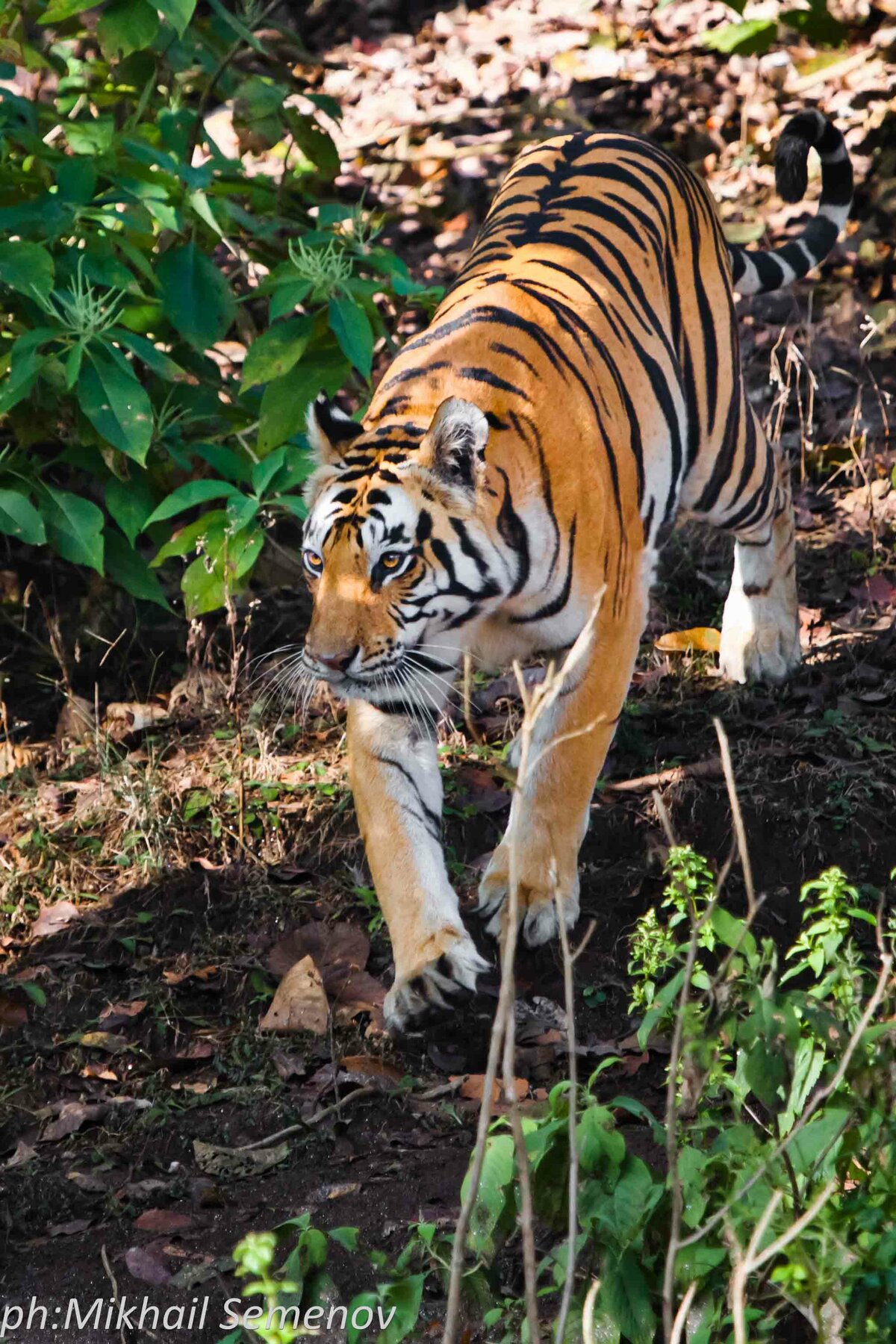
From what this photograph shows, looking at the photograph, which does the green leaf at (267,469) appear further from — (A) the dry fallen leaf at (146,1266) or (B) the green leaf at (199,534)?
(A) the dry fallen leaf at (146,1266)

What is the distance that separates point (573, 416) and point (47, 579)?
2100 millimetres

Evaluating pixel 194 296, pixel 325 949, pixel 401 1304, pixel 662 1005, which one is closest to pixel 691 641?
pixel 325 949

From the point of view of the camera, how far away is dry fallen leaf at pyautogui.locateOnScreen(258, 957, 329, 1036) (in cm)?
355

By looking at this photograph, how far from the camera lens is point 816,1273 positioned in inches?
71.4

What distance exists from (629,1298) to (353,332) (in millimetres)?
2500

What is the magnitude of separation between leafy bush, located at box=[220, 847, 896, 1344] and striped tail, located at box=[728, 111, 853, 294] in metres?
3.01

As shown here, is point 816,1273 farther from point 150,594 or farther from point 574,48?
point 574,48

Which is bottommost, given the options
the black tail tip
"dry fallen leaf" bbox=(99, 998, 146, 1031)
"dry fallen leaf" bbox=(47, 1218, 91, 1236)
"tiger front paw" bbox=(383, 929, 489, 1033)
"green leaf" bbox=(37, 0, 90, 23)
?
"dry fallen leaf" bbox=(99, 998, 146, 1031)

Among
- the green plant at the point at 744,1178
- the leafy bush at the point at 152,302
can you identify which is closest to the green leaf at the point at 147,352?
the leafy bush at the point at 152,302

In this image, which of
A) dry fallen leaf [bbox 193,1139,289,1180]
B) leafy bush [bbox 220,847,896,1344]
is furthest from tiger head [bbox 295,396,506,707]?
leafy bush [bbox 220,847,896,1344]

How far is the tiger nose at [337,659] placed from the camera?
3143mm

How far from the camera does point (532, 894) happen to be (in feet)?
11.4

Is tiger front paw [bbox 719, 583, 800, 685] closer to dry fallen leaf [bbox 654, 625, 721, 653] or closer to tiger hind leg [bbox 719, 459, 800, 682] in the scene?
tiger hind leg [bbox 719, 459, 800, 682]

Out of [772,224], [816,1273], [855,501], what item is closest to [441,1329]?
[816,1273]
